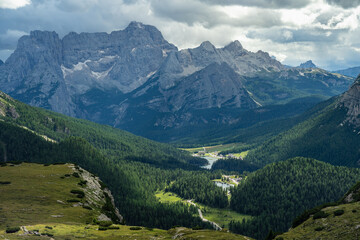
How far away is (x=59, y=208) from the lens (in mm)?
98312

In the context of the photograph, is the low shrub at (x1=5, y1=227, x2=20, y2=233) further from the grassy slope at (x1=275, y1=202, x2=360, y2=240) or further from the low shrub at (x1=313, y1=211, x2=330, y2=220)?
the low shrub at (x1=313, y1=211, x2=330, y2=220)

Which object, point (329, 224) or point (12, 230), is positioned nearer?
point (329, 224)

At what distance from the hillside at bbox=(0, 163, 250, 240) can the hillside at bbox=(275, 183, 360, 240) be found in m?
13.1

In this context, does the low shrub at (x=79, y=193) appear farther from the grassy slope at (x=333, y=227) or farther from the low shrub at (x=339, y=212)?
the low shrub at (x=339, y=212)

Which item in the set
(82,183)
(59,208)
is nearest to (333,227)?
(59,208)

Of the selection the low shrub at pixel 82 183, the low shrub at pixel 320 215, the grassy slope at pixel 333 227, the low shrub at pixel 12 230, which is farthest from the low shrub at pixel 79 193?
the low shrub at pixel 320 215

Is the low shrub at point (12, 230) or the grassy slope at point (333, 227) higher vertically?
the grassy slope at point (333, 227)

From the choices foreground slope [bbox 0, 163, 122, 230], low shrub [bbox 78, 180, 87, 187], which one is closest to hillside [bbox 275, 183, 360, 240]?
foreground slope [bbox 0, 163, 122, 230]

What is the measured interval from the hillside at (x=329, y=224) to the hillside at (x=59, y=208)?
13.1m

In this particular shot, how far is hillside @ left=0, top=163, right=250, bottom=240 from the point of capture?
73750 mm

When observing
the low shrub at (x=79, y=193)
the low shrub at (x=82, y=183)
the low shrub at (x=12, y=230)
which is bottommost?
the low shrub at (x=79, y=193)

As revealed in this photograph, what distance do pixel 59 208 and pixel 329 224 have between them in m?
72.6

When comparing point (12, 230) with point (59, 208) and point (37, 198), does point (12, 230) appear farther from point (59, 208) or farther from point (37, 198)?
point (37, 198)

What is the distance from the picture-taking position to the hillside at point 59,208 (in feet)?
242
